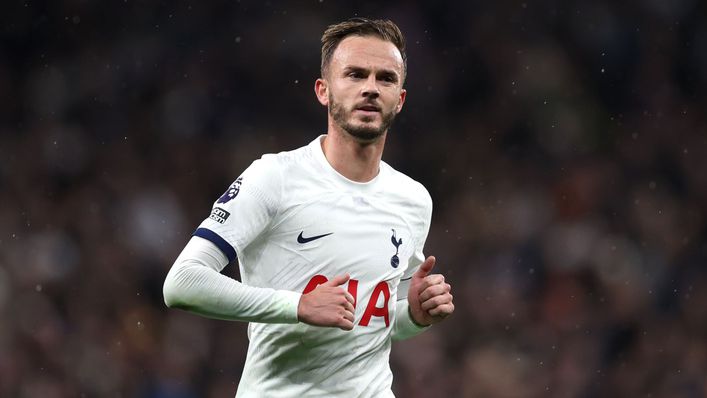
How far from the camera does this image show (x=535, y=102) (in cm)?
897

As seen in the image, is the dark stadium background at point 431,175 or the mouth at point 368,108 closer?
the mouth at point 368,108

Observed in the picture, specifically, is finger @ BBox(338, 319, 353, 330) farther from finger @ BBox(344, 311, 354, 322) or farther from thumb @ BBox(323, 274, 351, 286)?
thumb @ BBox(323, 274, 351, 286)

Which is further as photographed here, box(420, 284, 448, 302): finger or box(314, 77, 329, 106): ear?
box(314, 77, 329, 106): ear

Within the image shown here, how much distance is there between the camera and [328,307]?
3102 mm

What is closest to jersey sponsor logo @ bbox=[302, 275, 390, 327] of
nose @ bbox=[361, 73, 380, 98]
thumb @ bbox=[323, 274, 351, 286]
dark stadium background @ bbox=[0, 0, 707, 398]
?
thumb @ bbox=[323, 274, 351, 286]

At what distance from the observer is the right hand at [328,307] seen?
10.1 ft

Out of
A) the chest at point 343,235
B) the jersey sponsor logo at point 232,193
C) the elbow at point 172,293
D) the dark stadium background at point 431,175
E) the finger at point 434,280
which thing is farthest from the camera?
the dark stadium background at point 431,175

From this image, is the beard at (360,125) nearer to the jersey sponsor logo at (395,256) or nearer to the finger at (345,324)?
the jersey sponsor logo at (395,256)

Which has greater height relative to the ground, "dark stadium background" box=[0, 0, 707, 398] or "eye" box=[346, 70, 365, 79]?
"eye" box=[346, 70, 365, 79]

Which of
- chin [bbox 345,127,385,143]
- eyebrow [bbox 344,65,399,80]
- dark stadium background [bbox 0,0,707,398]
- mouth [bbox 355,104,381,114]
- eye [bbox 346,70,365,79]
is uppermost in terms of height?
eyebrow [bbox 344,65,399,80]

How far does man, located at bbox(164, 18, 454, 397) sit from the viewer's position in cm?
335

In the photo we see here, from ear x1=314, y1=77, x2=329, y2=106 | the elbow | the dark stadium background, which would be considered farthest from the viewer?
the dark stadium background

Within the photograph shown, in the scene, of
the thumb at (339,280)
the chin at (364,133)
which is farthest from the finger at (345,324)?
the chin at (364,133)

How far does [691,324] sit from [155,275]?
4.07 metres
